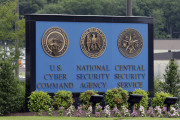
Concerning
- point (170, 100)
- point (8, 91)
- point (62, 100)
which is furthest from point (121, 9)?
point (8, 91)

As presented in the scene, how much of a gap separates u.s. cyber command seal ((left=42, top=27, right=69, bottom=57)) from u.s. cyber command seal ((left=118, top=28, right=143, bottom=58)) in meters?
2.34

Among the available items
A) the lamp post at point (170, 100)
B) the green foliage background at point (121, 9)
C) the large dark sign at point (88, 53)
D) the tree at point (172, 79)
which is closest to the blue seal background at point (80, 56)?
the large dark sign at point (88, 53)

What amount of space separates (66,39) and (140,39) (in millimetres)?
3197

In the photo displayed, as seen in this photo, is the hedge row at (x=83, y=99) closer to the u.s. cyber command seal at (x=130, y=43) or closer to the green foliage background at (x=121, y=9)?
the u.s. cyber command seal at (x=130, y=43)

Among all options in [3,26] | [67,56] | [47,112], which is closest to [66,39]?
[67,56]

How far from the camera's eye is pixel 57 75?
17781 mm

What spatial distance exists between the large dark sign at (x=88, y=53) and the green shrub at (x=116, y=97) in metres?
0.59

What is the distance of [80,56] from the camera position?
18141mm

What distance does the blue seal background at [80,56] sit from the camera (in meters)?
17.6

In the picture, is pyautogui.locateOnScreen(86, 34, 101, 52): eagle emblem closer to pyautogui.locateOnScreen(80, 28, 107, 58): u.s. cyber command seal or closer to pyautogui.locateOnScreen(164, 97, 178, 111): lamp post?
pyautogui.locateOnScreen(80, 28, 107, 58): u.s. cyber command seal

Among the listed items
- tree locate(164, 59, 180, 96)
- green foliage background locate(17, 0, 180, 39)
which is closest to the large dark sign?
tree locate(164, 59, 180, 96)

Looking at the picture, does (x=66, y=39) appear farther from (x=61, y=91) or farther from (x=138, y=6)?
(x=138, y=6)

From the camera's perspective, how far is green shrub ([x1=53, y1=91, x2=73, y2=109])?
17078mm

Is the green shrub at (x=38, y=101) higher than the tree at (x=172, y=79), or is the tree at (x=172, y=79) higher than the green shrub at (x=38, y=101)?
the tree at (x=172, y=79)
